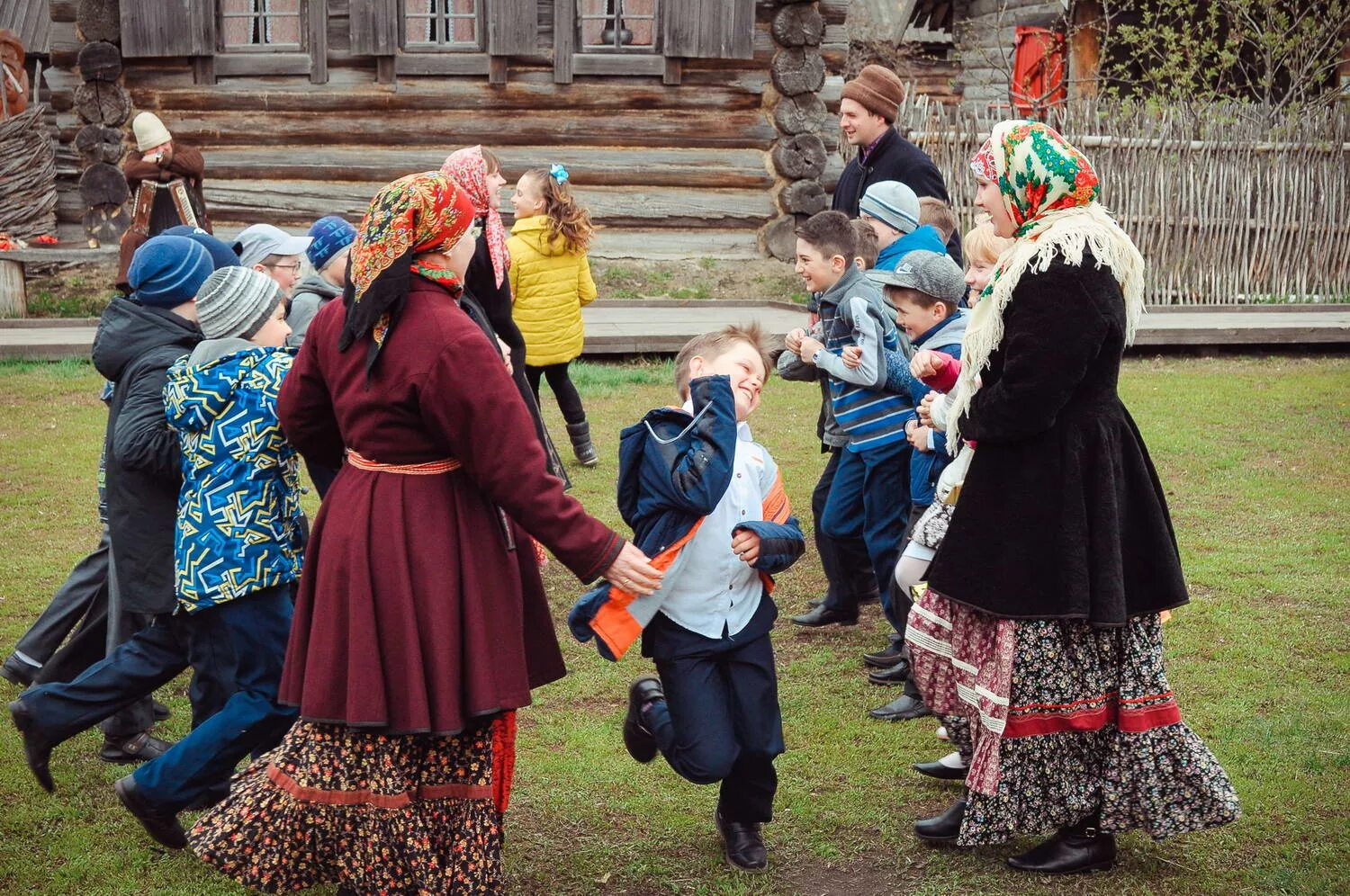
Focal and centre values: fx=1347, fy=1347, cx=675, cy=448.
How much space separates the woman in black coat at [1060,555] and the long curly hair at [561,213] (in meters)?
4.18

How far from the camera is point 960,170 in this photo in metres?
13.7

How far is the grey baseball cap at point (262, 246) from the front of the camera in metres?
5.24

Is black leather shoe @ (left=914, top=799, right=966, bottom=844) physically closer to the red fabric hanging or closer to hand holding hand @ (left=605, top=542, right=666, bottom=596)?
hand holding hand @ (left=605, top=542, right=666, bottom=596)

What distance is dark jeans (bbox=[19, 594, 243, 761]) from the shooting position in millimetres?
3914

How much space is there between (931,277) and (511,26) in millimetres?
9488

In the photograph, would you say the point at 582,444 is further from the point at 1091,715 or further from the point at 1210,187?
the point at 1210,187

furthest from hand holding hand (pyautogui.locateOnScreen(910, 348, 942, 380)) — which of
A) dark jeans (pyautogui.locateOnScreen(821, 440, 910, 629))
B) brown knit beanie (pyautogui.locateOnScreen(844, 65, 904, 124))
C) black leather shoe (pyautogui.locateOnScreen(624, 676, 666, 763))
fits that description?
brown knit beanie (pyautogui.locateOnScreen(844, 65, 904, 124))

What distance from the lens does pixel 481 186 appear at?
5.18m

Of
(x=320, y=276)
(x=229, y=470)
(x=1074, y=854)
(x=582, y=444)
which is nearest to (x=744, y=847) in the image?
(x=1074, y=854)

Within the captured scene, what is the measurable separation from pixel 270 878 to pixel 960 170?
11.8 m

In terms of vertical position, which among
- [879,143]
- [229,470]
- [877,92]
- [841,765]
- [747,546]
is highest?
[877,92]

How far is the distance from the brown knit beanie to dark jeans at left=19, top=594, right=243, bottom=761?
13.5ft

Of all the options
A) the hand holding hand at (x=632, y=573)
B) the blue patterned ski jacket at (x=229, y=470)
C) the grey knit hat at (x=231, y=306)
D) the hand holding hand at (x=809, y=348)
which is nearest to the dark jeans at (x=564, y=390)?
the hand holding hand at (x=809, y=348)

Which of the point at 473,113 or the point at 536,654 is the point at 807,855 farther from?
the point at 473,113
